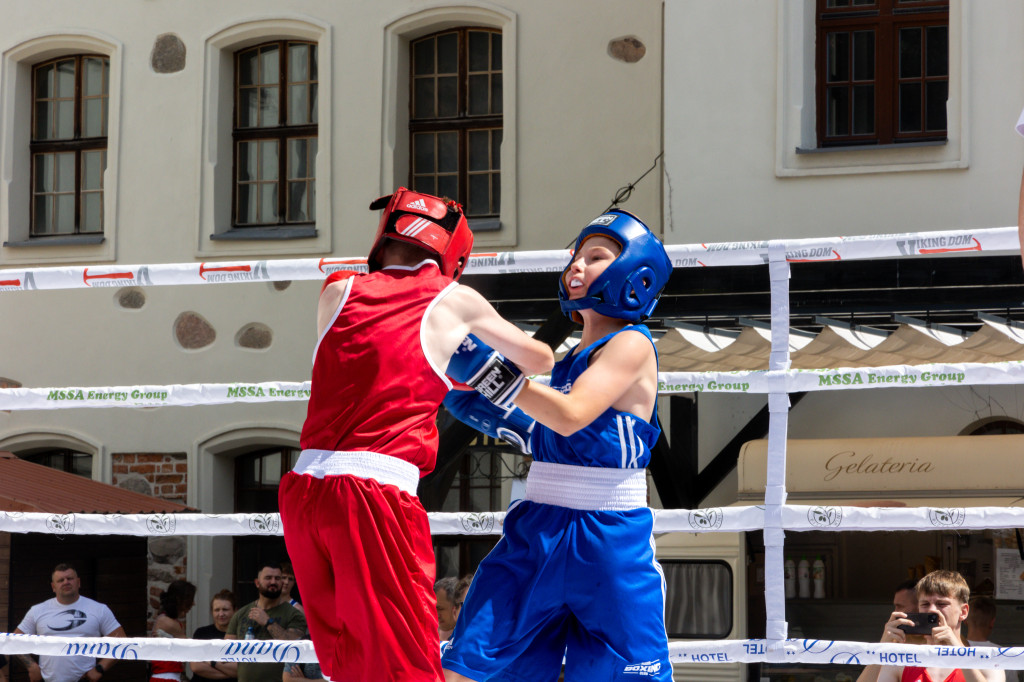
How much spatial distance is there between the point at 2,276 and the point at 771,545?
2.74 m

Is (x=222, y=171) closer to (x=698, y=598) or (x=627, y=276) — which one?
(x=698, y=598)

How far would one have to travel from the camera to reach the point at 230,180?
11375mm

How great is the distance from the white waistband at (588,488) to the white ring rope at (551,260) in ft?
3.14

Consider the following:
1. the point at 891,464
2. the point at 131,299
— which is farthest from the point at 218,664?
the point at 131,299

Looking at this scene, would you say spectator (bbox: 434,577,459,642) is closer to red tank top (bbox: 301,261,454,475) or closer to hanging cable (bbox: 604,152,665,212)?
red tank top (bbox: 301,261,454,475)

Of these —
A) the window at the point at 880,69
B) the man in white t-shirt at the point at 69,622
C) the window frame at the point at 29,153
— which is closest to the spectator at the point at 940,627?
the man in white t-shirt at the point at 69,622

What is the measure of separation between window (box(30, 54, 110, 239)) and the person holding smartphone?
891 centimetres

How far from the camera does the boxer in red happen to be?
9.41ft

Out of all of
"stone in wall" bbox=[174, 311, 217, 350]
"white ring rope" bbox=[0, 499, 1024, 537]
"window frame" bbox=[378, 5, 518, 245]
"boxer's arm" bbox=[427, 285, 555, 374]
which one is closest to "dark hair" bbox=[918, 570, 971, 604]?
"white ring rope" bbox=[0, 499, 1024, 537]

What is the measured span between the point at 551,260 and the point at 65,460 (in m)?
→ 8.48

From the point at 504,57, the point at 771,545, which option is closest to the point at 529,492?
the point at 771,545

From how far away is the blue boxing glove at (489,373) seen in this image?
2879mm

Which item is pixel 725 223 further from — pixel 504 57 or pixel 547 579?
pixel 547 579

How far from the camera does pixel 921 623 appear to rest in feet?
14.3
